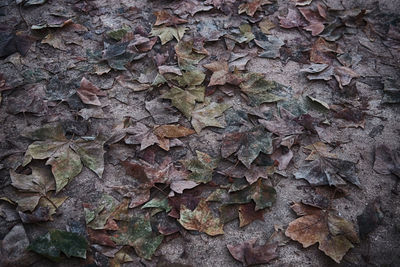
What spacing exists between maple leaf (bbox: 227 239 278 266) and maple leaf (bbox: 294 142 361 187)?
43 centimetres

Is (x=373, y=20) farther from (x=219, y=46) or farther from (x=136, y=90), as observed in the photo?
(x=136, y=90)

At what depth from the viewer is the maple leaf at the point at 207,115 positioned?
2.11m

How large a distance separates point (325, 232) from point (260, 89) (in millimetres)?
973

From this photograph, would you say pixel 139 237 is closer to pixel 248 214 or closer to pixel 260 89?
pixel 248 214

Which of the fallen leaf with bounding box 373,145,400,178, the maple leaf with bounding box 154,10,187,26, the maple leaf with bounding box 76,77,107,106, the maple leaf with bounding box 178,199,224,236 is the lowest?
the fallen leaf with bounding box 373,145,400,178

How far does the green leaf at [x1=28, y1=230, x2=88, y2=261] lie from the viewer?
5.07 feet

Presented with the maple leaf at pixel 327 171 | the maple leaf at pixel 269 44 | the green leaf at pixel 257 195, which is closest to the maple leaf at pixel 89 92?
the green leaf at pixel 257 195

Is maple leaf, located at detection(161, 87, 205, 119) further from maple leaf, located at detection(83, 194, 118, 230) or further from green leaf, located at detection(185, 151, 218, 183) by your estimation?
maple leaf, located at detection(83, 194, 118, 230)

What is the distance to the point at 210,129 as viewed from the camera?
212 cm

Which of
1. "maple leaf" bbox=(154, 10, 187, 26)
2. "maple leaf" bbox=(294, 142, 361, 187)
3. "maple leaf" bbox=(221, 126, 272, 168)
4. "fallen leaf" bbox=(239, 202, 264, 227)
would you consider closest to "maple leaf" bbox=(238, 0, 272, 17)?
"maple leaf" bbox=(154, 10, 187, 26)

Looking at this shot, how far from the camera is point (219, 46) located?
8.49ft

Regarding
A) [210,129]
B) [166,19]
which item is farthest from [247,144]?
[166,19]

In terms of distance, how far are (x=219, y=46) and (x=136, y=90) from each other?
0.70 metres

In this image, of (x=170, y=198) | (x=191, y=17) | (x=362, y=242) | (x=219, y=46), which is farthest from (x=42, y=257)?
(x=191, y=17)
